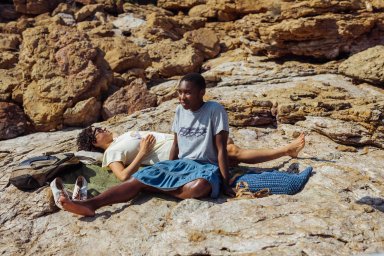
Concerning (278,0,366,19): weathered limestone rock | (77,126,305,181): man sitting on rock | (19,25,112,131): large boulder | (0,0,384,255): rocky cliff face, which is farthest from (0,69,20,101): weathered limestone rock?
(278,0,366,19): weathered limestone rock

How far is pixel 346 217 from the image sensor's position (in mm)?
3021

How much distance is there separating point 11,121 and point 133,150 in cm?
350

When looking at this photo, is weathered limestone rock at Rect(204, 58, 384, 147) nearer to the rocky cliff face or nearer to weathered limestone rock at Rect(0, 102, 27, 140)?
the rocky cliff face

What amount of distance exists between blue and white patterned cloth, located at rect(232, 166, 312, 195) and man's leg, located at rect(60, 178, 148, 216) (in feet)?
3.51

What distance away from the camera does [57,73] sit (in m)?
7.12

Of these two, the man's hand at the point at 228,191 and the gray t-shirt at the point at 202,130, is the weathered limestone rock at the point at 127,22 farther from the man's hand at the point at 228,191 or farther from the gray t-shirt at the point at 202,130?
the man's hand at the point at 228,191

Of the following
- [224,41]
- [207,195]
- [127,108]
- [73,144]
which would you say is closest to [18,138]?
[73,144]

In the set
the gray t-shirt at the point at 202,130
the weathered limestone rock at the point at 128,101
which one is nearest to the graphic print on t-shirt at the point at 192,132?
the gray t-shirt at the point at 202,130

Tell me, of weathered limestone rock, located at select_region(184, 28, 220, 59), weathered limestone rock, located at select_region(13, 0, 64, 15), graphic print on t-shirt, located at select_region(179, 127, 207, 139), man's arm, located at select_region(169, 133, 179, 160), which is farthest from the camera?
weathered limestone rock, located at select_region(13, 0, 64, 15)

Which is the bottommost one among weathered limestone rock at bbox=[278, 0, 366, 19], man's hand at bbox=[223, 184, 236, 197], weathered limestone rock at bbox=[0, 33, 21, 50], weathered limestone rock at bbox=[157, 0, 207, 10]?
man's hand at bbox=[223, 184, 236, 197]

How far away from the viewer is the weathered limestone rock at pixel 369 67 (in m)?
6.65

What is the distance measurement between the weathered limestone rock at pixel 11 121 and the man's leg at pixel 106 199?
3821 millimetres

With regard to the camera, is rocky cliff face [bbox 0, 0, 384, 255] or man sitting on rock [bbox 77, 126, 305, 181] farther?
man sitting on rock [bbox 77, 126, 305, 181]

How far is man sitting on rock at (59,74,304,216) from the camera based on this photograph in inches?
138
